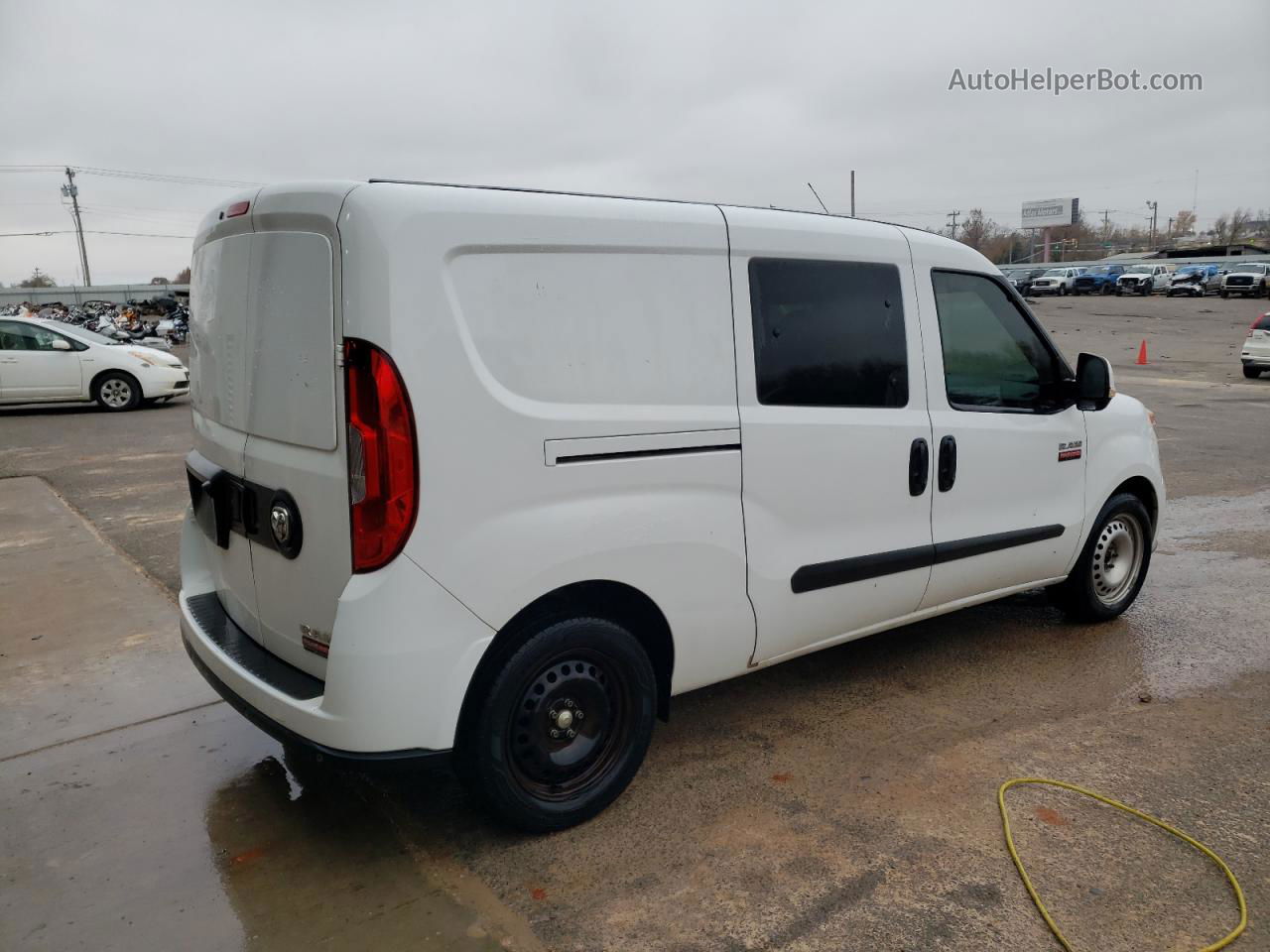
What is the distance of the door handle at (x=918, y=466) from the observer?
3.85 m

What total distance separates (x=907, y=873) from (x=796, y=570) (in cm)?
110

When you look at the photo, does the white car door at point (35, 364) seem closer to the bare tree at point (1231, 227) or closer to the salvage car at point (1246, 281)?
the salvage car at point (1246, 281)

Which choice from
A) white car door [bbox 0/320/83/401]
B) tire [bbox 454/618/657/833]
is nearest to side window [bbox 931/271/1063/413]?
tire [bbox 454/618/657/833]

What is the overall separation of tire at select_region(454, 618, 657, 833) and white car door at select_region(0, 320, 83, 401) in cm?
1474

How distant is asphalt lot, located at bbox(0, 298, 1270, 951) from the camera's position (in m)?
2.69

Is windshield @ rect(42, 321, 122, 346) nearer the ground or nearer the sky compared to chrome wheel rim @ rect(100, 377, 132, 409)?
nearer the sky

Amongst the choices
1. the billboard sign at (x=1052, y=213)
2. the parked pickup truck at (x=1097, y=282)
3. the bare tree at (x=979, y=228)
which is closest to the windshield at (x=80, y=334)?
the parked pickup truck at (x=1097, y=282)

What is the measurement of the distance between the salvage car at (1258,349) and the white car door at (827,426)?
19.7m

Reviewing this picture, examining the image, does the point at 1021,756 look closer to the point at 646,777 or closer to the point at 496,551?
the point at 646,777

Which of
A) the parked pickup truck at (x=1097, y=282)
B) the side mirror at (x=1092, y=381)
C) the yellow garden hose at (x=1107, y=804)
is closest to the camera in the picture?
the yellow garden hose at (x=1107, y=804)

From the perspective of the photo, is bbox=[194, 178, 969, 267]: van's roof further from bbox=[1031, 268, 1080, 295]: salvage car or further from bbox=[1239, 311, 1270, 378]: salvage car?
bbox=[1031, 268, 1080, 295]: salvage car

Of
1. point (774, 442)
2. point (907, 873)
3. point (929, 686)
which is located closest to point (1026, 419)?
point (929, 686)

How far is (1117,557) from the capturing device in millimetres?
5117

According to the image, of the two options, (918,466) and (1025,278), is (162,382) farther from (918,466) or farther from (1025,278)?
(1025,278)
